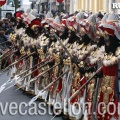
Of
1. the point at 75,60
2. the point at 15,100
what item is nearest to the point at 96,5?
the point at 15,100

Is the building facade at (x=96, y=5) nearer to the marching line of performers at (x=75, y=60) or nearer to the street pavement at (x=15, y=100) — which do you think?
the street pavement at (x=15, y=100)

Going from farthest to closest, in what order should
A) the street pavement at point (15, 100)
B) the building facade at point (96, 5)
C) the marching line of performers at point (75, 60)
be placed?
the building facade at point (96, 5), the street pavement at point (15, 100), the marching line of performers at point (75, 60)

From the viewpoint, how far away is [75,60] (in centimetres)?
1014

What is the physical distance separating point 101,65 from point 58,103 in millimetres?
2126

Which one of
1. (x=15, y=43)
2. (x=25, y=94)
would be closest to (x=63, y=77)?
(x=25, y=94)

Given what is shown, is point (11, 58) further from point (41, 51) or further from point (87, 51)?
point (87, 51)

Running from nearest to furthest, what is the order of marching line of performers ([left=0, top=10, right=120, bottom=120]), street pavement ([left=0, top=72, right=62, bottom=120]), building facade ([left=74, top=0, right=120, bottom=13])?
marching line of performers ([left=0, top=10, right=120, bottom=120]), street pavement ([left=0, top=72, right=62, bottom=120]), building facade ([left=74, top=0, right=120, bottom=13])

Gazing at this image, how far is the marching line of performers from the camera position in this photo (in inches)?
363

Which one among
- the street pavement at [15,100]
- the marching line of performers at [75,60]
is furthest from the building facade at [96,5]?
the marching line of performers at [75,60]

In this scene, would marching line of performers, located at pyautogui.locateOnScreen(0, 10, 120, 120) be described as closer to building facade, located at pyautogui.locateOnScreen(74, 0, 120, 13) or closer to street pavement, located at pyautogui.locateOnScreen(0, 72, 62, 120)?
street pavement, located at pyautogui.locateOnScreen(0, 72, 62, 120)

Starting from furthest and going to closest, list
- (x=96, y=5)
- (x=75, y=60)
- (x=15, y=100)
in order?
(x=96, y=5)
(x=15, y=100)
(x=75, y=60)

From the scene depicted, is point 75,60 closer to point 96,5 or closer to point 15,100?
point 15,100

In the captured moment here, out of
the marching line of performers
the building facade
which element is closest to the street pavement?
the marching line of performers

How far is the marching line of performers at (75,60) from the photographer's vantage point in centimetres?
923
